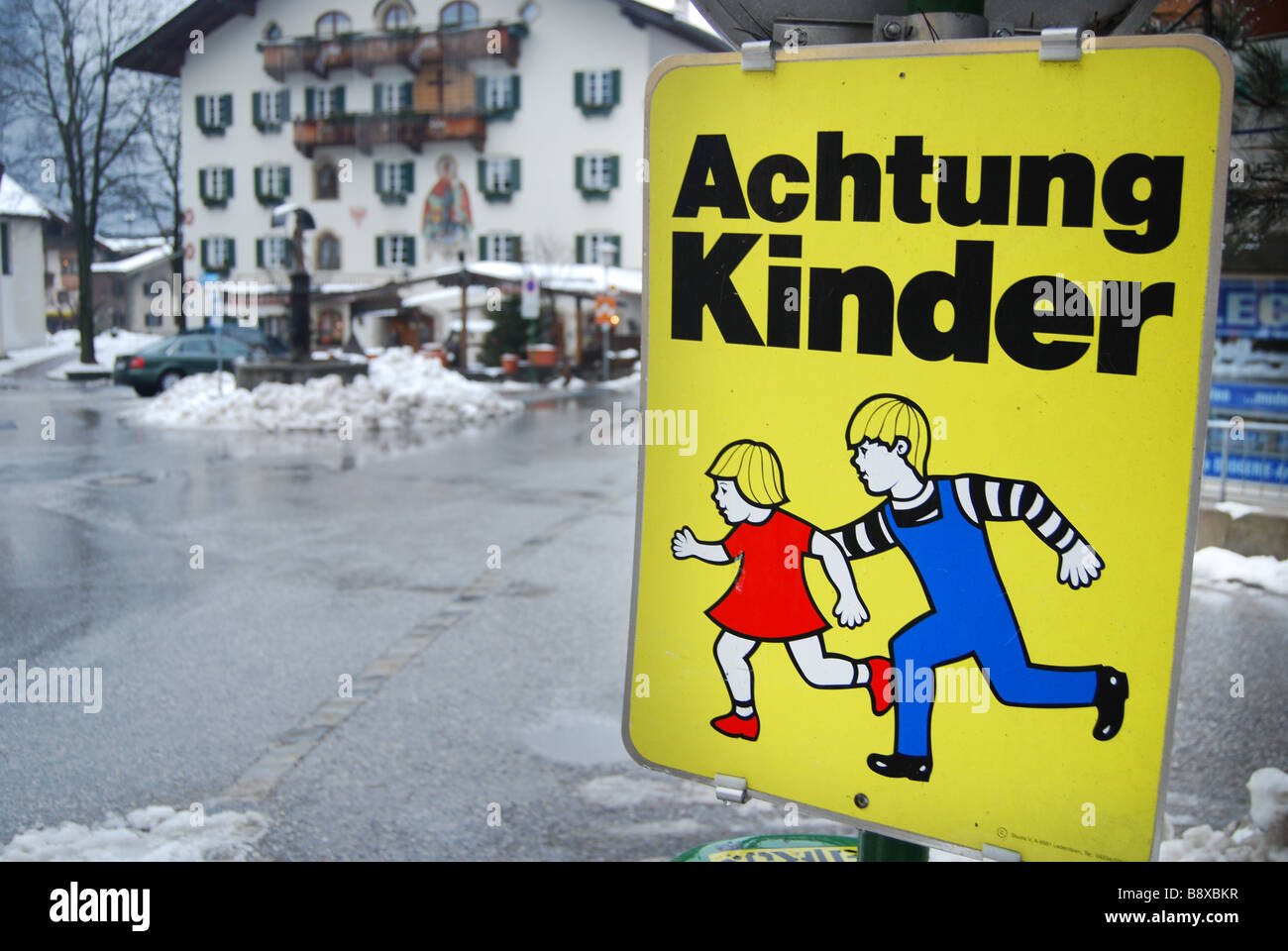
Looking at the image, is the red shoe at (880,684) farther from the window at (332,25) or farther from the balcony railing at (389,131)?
the window at (332,25)

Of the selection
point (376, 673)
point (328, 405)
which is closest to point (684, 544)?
point (376, 673)

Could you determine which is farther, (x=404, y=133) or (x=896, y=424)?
(x=404, y=133)

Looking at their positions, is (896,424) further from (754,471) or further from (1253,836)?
(1253,836)

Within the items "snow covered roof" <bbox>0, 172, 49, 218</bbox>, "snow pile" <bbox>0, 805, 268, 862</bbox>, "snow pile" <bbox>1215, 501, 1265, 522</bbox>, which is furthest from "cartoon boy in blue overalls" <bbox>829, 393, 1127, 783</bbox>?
"snow covered roof" <bbox>0, 172, 49, 218</bbox>

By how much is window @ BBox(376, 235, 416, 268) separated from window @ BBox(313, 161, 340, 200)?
124 inches

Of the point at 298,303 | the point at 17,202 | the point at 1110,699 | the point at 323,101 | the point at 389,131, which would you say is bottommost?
the point at 1110,699

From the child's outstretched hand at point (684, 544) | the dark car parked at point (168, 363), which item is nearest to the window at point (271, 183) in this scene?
the dark car parked at point (168, 363)

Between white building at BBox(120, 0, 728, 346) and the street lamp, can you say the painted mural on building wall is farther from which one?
the street lamp

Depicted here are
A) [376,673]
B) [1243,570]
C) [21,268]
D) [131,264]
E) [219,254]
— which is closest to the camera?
[376,673]

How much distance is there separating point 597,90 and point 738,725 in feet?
142

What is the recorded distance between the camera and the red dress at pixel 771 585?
1.86 metres

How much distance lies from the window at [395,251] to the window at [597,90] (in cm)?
890

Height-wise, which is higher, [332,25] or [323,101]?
[332,25]

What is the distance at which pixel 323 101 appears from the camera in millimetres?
48281
